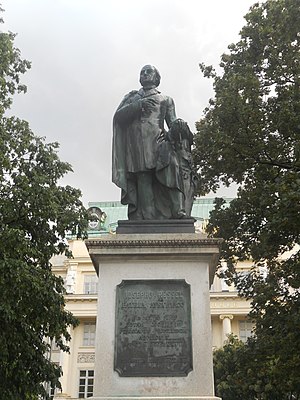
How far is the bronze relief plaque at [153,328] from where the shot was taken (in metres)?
6.43

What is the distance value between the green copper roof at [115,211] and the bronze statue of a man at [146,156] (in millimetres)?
36391

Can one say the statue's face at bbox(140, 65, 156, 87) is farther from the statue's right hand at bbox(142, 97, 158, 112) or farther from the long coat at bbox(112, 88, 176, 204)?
the statue's right hand at bbox(142, 97, 158, 112)

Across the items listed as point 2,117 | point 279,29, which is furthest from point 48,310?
point 279,29

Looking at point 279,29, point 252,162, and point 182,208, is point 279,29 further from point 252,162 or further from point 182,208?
point 182,208

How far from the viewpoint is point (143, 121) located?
826 cm

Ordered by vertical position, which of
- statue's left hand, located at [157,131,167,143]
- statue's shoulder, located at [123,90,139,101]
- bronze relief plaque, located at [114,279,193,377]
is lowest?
bronze relief plaque, located at [114,279,193,377]

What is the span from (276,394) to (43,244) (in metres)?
12.5

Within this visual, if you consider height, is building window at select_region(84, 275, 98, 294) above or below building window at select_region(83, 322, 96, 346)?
above

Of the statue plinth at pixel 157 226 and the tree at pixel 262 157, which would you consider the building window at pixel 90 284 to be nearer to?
the tree at pixel 262 157

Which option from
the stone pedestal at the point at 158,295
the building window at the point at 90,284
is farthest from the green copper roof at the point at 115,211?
the stone pedestal at the point at 158,295

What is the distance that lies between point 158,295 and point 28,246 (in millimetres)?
6757

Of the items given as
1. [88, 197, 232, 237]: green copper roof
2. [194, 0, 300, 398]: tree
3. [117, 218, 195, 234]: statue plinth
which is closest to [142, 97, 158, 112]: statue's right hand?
[117, 218, 195, 234]: statue plinth

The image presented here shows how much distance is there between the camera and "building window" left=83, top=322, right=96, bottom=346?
144 feet

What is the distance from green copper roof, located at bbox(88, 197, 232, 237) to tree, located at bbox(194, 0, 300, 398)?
1113 inches
